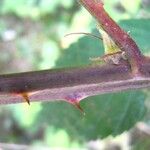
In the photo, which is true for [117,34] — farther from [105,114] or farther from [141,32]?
[105,114]

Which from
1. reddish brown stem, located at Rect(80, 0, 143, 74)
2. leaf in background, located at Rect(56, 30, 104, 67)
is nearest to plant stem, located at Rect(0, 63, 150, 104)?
reddish brown stem, located at Rect(80, 0, 143, 74)

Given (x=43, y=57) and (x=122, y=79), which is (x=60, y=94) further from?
(x=43, y=57)

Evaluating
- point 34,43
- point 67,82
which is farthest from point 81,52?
point 34,43

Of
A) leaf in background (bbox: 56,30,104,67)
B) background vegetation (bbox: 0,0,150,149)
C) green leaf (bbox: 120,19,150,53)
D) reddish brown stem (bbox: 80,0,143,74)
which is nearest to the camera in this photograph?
reddish brown stem (bbox: 80,0,143,74)

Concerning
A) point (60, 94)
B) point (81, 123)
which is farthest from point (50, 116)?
point (60, 94)

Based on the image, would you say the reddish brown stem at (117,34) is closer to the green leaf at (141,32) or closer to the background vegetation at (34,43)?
the green leaf at (141,32)

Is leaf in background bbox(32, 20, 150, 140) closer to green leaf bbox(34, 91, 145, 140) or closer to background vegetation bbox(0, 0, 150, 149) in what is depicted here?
green leaf bbox(34, 91, 145, 140)
